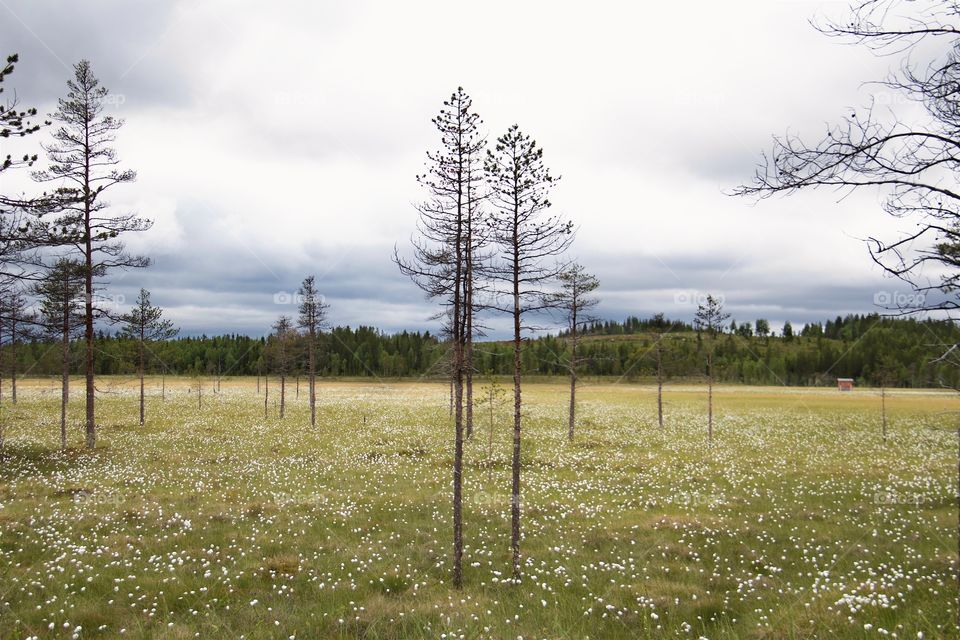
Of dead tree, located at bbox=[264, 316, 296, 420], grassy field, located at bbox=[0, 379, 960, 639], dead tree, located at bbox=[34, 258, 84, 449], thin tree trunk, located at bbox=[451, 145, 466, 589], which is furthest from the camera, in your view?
dead tree, located at bbox=[264, 316, 296, 420]

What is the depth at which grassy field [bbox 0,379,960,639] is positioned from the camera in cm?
921

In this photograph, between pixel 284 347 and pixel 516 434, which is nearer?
pixel 516 434

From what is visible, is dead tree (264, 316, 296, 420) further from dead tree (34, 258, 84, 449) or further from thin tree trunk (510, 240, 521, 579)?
thin tree trunk (510, 240, 521, 579)

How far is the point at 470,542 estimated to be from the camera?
45.8 feet

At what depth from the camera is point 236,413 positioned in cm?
4644

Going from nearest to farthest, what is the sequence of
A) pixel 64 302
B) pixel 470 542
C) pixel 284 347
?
pixel 470 542, pixel 64 302, pixel 284 347

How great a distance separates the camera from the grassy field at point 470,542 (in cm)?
921

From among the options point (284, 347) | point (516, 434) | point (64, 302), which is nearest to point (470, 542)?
point (516, 434)

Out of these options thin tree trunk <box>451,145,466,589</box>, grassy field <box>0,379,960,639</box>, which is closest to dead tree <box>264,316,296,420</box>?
grassy field <box>0,379,960,639</box>

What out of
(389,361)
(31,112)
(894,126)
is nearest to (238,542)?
(31,112)

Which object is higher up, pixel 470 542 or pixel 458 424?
pixel 458 424

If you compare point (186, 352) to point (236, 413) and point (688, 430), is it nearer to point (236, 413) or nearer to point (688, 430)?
point (236, 413)

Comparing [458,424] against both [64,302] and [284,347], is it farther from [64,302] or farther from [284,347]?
[284,347]

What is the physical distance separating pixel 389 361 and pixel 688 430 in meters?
99.2
